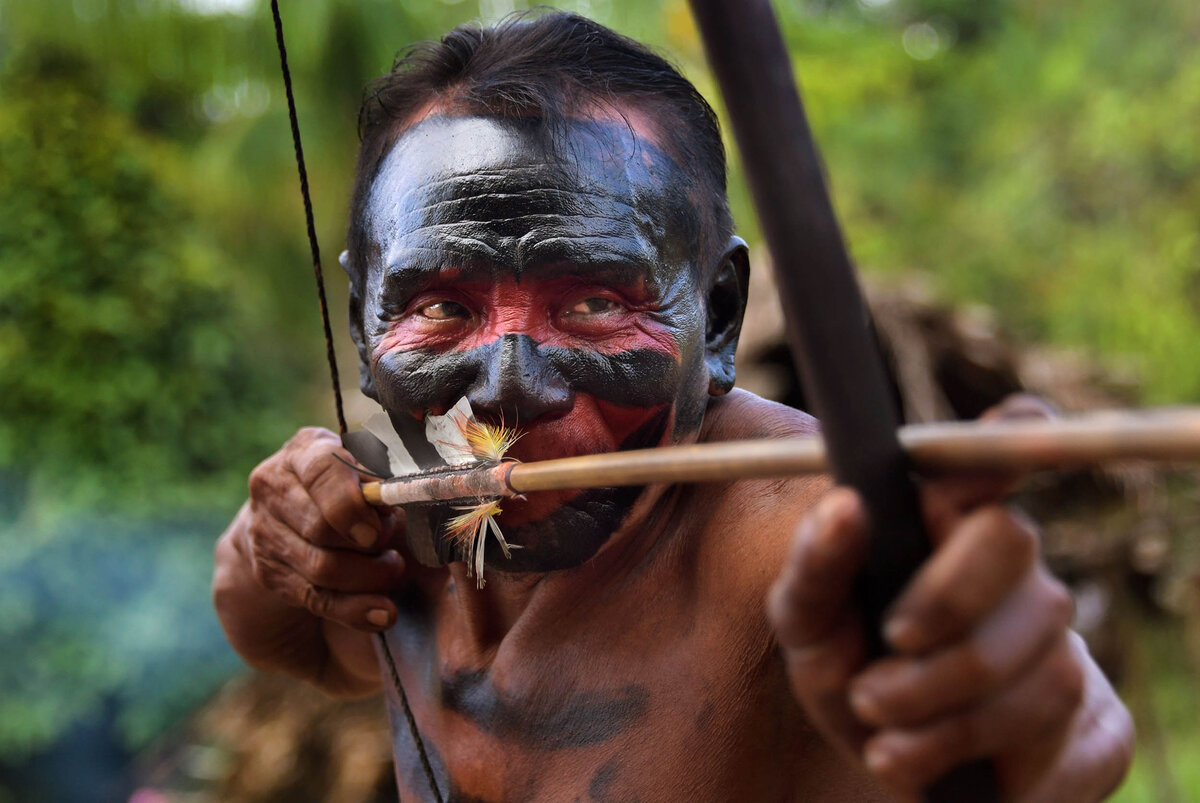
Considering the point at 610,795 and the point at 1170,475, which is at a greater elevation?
the point at 610,795

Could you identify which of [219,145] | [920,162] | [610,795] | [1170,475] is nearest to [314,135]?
[219,145]

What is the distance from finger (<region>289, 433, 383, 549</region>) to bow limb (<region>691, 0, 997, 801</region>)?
3.63 ft

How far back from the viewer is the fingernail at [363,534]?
5.90 ft

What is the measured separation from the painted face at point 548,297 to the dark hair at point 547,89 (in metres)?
0.05

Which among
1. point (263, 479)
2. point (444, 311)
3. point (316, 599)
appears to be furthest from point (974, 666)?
point (263, 479)

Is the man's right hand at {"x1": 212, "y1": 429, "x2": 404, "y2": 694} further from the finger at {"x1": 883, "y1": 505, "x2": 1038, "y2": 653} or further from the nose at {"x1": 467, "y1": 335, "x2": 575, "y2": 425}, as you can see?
the finger at {"x1": 883, "y1": 505, "x2": 1038, "y2": 653}

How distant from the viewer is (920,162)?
15602mm

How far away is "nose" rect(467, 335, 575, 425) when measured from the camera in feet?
4.80

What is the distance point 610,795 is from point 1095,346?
11208 millimetres

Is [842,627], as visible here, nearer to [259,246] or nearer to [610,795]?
[610,795]

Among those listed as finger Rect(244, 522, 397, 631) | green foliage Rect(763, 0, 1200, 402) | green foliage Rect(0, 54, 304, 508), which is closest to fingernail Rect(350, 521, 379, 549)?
finger Rect(244, 522, 397, 631)

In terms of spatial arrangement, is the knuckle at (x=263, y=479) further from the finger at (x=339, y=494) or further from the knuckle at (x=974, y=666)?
the knuckle at (x=974, y=666)

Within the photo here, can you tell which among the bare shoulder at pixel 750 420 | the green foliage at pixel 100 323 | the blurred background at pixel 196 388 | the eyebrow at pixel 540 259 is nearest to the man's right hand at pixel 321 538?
the eyebrow at pixel 540 259

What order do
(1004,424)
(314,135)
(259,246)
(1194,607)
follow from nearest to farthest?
(1004,424), (1194,607), (314,135), (259,246)
